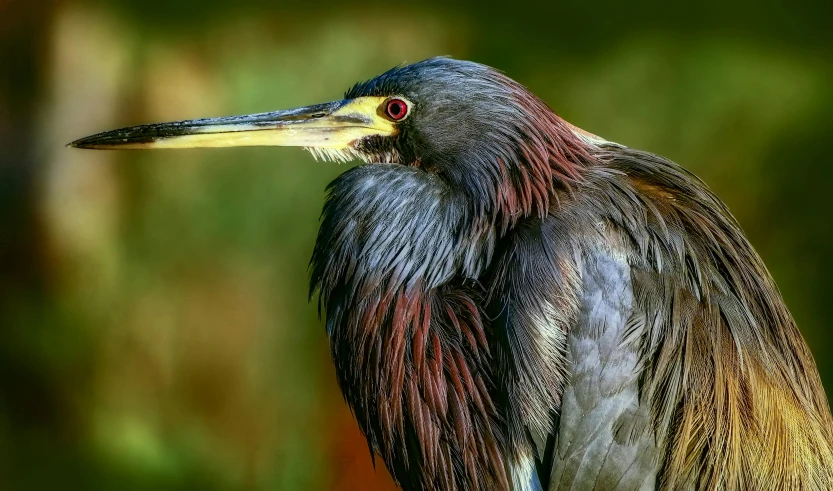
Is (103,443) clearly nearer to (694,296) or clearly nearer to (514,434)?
(514,434)

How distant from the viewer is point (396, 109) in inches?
81.2

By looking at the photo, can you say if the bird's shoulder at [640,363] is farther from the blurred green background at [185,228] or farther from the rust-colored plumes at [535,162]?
the blurred green background at [185,228]

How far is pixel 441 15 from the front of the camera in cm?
403

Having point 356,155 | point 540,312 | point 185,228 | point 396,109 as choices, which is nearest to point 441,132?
point 396,109

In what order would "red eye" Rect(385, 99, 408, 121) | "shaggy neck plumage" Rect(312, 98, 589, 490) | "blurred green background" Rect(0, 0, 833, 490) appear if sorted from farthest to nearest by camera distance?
"blurred green background" Rect(0, 0, 833, 490) < "red eye" Rect(385, 99, 408, 121) < "shaggy neck plumage" Rect(312, 98, 589, 490)

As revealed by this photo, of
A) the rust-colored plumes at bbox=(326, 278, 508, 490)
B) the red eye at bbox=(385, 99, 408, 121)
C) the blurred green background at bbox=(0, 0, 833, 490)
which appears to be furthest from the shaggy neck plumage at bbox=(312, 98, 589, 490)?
the blurred green background at bbox=(0, 0, 833, 490)

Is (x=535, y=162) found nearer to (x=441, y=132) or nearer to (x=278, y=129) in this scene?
(x=441, y=132)

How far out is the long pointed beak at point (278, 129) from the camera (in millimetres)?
2127

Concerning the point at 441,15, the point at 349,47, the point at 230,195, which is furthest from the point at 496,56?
the point at 230,195

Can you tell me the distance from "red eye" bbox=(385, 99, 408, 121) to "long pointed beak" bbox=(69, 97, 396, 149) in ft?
0.19

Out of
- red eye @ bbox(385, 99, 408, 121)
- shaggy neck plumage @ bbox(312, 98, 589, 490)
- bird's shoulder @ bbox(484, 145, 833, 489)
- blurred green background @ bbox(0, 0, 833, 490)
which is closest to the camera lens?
bird's shoulder @ bbox(484, 145, 833, 489)

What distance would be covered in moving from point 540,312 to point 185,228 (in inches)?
104

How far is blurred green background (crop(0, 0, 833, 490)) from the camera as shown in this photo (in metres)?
3.99

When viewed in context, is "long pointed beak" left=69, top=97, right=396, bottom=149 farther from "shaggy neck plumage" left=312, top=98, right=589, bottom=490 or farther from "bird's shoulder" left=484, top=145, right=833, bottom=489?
"bird's shoulder" left=484, top=145, right=833, bottom=489
